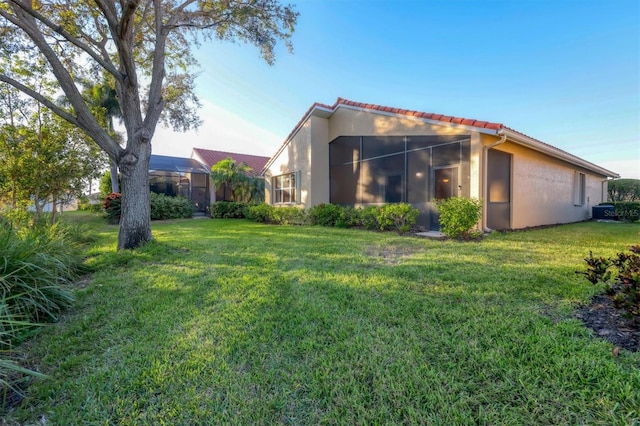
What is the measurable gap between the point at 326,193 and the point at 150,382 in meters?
11.4

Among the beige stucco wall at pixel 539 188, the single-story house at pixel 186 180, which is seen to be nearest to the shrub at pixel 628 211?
the beige stucco wall at pixel 539 188

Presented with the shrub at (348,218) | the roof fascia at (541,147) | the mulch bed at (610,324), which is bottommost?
the mulch bed at (610,324)

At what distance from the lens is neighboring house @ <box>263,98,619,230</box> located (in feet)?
26.9

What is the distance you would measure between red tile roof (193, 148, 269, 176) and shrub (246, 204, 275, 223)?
7286 mm

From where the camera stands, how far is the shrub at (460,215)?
7152 millimetres

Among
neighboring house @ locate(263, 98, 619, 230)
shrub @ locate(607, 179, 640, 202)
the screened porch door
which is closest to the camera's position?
neighboring house @ locate(263, 98, 619, 230)

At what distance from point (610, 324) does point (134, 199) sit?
324 inches

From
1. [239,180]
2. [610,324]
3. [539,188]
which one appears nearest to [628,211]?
[539,188]

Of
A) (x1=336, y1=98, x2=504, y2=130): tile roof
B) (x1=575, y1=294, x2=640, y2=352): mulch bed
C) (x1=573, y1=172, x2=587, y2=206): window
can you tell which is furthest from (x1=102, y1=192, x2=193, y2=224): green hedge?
(x1=573, y1=172, x2=587, y2=206): window

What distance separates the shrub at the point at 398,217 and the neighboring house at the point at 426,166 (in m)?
0.79

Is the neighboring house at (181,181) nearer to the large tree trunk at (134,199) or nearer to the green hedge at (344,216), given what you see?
the green hedge at (344,216)

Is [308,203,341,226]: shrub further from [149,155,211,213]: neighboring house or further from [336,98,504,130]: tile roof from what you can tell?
[149,155,211,213]: neighboring house

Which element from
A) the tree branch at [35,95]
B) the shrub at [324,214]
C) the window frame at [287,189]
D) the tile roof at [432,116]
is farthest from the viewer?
the window frame at [287,189]

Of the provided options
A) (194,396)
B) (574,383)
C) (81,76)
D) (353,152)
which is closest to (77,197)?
(81,76)
